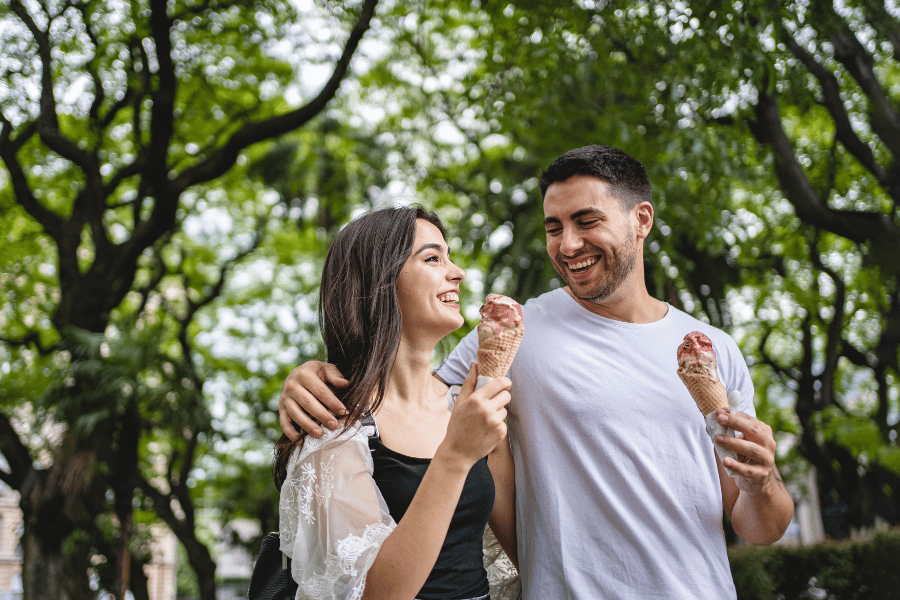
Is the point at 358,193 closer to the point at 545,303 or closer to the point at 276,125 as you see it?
the point at 276,125

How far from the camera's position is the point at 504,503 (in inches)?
110

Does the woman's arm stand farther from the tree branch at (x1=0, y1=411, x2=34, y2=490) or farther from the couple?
the tree branch at (x1=0, y1=411, x2=34, y2=490)

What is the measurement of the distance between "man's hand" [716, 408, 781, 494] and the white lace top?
1.06 m

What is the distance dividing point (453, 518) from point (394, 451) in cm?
30

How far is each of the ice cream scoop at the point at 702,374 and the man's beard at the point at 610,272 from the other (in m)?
0.59

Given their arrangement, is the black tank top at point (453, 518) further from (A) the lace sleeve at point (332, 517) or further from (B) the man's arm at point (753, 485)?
(B) the man's arm at point (753, 485)

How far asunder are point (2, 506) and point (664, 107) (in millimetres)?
34035

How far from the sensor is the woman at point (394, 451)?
193 centimetres

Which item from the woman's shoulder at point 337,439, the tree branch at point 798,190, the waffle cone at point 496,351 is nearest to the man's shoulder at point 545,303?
the waffle cone at point 496,351

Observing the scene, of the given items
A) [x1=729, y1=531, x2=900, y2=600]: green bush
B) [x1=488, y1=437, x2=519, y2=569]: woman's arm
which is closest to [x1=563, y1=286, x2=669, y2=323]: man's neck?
[x1=488, y1=437, x2=519, y2=569]: woman's arm

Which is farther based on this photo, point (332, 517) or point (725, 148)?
point (725, 148)

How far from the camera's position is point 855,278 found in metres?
11.3

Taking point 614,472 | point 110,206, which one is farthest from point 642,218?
point 110,206

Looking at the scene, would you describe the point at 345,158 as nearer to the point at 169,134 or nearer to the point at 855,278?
the point at 169,134
